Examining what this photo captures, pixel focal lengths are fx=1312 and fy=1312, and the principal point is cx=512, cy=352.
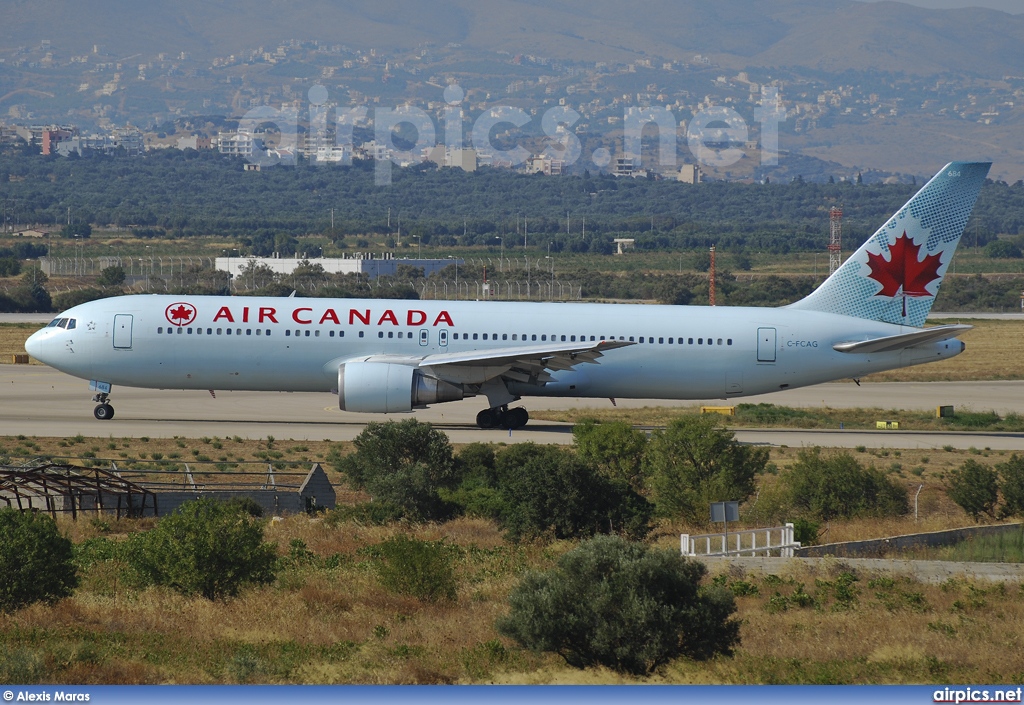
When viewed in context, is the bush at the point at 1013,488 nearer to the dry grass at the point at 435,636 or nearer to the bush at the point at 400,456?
the dry grass at the point at 435,636

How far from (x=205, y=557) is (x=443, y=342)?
793 inches

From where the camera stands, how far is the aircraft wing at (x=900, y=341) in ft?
135

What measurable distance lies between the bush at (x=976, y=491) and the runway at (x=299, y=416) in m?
8.11

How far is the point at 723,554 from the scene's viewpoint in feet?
85.2

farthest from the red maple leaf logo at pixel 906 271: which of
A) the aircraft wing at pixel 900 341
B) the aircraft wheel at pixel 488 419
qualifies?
the aircraft wheel at pixel 488 419

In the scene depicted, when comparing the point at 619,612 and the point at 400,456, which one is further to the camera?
the point at 400,456

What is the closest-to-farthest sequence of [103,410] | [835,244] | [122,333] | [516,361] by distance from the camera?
[516,361]
[122,333]
[103,410]
[835,244]

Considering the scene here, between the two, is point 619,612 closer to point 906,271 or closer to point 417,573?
point 417,573

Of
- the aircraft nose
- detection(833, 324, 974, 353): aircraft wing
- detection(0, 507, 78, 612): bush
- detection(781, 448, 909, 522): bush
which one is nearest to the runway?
the aircraft nose

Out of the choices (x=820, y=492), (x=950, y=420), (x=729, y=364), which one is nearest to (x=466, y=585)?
(x=820, y=492)

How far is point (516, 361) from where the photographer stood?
4000 centimetres

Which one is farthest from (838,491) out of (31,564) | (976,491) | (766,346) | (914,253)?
(31,564)

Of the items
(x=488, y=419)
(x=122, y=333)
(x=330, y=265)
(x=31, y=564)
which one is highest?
(x=330, y=265)

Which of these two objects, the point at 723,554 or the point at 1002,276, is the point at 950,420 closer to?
the point at 723,554
